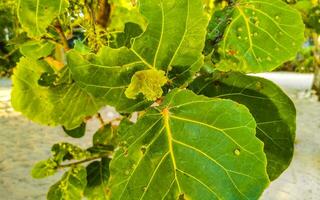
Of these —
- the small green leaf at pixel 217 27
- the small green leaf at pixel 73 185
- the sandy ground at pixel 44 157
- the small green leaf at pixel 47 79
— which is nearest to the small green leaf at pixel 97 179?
the small green leaf at pixel 73 185

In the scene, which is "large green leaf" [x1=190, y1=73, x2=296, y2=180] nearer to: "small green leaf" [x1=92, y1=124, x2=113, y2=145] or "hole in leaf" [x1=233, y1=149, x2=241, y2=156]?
"hole in leaf" [x1=233, y1=149, x2=241, y2=156]

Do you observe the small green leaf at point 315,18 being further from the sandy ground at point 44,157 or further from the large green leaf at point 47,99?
the sandy ground at point 44,157

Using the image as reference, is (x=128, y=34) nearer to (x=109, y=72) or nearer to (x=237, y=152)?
(x=109, y=72)

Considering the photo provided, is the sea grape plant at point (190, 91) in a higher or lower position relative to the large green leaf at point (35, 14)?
lower

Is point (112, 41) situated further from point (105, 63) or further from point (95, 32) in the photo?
point (105, 63)

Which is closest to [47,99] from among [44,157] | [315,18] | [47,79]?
[47,79]

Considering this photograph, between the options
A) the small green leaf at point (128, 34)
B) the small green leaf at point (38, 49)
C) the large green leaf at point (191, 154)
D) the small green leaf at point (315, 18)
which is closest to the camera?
the large green leaf at point (191, 154)
